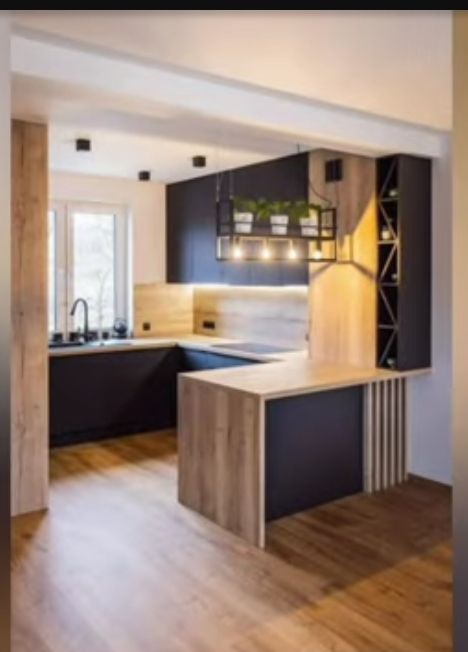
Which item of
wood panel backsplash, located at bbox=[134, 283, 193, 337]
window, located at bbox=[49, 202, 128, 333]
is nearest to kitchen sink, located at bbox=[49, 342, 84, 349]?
window, located at bbox=[49, 202, 128, 333]

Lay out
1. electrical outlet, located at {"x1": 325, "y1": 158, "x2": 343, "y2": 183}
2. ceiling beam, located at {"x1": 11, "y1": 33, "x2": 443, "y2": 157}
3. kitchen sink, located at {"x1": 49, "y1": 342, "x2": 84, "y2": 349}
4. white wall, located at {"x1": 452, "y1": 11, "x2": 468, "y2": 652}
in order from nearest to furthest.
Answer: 1. white wall, located at {"x1": 452, "y1": 11, "x2": 468, "y2": 652}
2. ceiling beam, located at {"x1": 11, "y1": 33, "x2": 443, "y2": 157}
3. electrical outlet, located at {"x1": 325, "y1": 158, "x2": 343, "y2": 183}
4. kitchen sink, located at {"x1": 49, "y1": 342, "x2": 84, "y2": 349}

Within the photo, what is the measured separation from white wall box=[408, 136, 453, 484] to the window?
332 cm

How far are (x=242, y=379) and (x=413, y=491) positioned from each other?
5.07 ft

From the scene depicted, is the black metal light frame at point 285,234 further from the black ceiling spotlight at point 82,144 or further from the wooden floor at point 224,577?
the wooden floor at point 224,577

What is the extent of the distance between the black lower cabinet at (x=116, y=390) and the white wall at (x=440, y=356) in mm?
1488

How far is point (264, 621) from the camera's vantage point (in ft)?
8.93

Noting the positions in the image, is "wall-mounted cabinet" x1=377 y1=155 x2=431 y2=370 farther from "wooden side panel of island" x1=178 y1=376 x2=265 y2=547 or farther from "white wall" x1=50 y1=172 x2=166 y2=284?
"white wall" x1=50 y1=172 x2=166 y2=284

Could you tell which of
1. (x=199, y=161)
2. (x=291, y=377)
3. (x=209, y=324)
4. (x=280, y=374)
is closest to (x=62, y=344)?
(x=209, y=324)

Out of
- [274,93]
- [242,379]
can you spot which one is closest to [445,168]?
[274,93]

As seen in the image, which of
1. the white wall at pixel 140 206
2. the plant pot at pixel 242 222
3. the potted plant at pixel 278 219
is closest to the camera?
the plant pot at pixel 242 222

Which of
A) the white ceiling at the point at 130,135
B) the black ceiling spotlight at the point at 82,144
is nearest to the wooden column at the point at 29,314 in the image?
the white ceiling at the point at 130,135

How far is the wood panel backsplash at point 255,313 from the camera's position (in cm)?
554

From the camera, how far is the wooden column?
3828 mm

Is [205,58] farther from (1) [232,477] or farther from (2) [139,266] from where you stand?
(2) [139,266]
